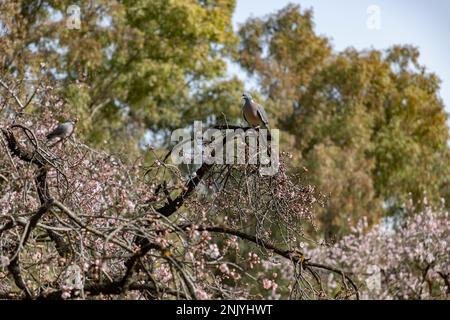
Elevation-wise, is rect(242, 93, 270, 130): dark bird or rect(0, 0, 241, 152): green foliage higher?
rect(0, 0, 241, 152): green foliage

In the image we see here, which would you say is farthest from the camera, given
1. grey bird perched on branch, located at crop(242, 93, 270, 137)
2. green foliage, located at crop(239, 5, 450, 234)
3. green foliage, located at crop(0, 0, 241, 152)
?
green foliage, located at crop(239, 5, 450, 234)

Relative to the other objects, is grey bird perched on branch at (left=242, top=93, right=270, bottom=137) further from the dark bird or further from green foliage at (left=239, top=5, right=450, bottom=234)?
green foliage at (left=239, top=5, right=450, bottom=234)

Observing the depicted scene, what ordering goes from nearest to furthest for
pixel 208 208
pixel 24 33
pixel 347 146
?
pixel 208 208 < pixel 24 33 < pixel 347 146

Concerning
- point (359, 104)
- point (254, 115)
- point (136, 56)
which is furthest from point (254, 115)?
point (359, 104)

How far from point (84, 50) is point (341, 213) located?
19.0 feet

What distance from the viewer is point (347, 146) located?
780 inches

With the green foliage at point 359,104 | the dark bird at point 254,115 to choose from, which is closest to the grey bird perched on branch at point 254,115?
the dark bird at point 254,115

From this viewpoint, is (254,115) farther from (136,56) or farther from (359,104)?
(359,104)

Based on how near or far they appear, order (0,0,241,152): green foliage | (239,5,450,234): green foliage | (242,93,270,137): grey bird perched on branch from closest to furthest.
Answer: (242,93,270,137): grey bird perched on branch
(0,0,241,152): green foliage
(239,5,450,234): green foliage

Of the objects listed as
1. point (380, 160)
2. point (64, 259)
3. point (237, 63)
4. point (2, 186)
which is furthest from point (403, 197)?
point (64, 259)

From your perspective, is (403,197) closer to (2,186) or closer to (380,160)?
(380,160)

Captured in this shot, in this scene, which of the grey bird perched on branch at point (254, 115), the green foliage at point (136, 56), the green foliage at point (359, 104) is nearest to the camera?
the grey bird perched on branch at point (254, 115)

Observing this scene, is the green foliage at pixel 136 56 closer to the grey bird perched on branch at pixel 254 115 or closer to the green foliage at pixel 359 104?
the green foliage at pixel 359 104

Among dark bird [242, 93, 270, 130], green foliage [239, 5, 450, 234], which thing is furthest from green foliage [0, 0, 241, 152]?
dark bird [242, 93, 270, 130]
